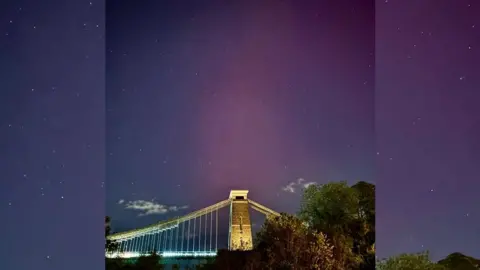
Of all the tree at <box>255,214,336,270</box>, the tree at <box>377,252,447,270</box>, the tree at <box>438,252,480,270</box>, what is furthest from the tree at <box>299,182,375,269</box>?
the tree at <box>438,252,480,270</box>

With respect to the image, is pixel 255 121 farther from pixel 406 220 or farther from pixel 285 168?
pixel 406 220

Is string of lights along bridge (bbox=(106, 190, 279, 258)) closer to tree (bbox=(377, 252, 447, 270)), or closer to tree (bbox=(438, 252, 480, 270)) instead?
tree (bbox=(377, 252, 447, 270))

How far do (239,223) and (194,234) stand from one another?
27cm

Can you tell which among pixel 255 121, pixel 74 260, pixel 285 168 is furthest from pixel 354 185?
pixel 74 260

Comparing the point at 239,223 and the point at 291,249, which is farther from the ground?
the point at 239,223

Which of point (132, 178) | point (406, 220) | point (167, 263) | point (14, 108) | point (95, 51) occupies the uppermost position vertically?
point (95, 51)

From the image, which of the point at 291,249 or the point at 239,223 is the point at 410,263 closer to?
the point at 291,249

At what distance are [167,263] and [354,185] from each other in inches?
49.5

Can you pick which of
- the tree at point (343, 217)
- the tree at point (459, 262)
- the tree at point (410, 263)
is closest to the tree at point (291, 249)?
the tree at point (343, 217)

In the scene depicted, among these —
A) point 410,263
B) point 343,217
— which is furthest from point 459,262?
point 343,217

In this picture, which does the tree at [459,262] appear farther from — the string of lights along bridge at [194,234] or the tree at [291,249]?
the string of lights along bridge at [194,234]

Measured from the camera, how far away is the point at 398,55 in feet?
10.3

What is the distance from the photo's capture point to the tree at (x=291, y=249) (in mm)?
3701

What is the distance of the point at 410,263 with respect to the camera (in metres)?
3.22
